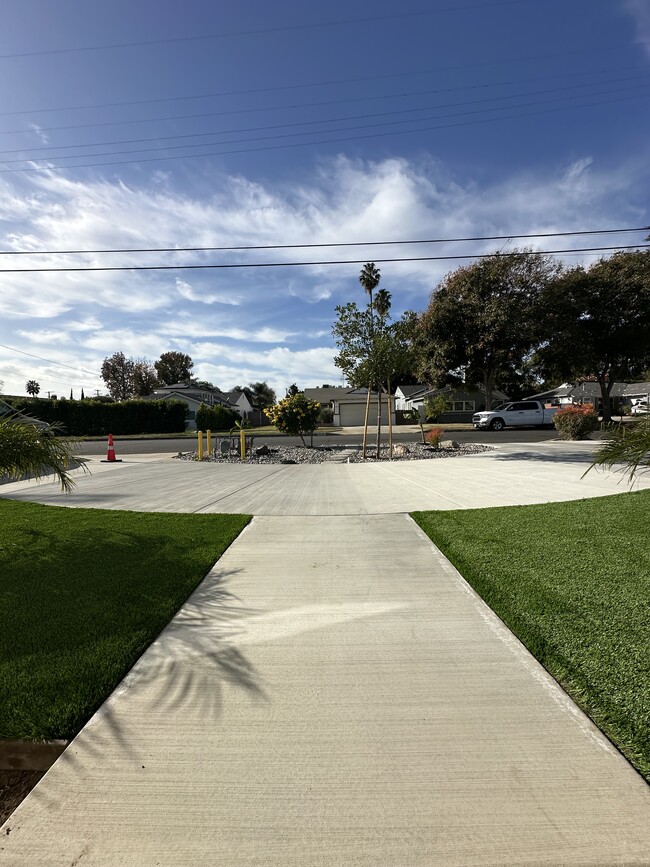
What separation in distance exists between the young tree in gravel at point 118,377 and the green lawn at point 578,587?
3079 inches

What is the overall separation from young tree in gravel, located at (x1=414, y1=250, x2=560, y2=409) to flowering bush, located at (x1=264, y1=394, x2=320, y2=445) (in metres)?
13.6

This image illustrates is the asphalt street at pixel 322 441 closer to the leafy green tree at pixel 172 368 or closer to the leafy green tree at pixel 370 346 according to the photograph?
the leafy green tree at pixel 370 346

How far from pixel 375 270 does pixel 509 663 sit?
88.9 ft

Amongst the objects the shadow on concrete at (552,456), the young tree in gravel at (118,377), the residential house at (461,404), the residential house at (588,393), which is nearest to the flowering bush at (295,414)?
the shadow on concrete at (552,456)

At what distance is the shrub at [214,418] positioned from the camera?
4106cm

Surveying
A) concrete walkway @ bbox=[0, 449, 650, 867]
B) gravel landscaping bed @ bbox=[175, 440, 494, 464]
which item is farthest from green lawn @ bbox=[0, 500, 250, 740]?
gravel landscaping bed @ bbox=[175, 440, 494, 464]

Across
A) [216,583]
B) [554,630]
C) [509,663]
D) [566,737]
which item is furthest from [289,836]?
[216,583]

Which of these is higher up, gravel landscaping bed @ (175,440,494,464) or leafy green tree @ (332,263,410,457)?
leafy green tree @ (332,263,410,457)

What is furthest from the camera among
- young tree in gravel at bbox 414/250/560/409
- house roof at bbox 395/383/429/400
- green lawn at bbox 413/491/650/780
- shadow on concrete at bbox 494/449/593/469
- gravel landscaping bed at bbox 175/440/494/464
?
house roof at bbox 395/383/429/400

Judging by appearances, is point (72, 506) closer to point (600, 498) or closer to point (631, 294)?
point (600, 498)

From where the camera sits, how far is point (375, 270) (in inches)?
1078

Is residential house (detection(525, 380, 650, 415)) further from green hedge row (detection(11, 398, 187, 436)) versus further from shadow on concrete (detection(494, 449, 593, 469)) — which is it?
shadow on concrete (detection(494, 449, 593, 469))

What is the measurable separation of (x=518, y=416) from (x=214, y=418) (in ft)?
84.3

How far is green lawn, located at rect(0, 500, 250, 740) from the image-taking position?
2.38 meters
